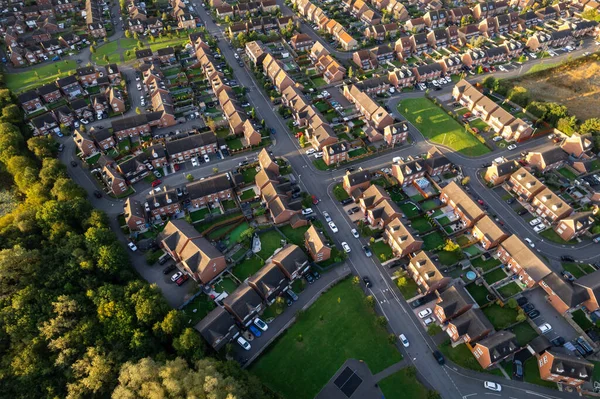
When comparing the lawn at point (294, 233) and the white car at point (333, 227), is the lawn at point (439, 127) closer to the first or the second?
the white car at point (333, 227)

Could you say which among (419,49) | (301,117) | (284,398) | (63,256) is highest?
(419,49)

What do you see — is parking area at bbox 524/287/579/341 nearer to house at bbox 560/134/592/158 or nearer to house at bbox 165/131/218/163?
house at bbox 560/134/592/158

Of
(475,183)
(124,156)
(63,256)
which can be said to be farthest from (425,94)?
(63,256)

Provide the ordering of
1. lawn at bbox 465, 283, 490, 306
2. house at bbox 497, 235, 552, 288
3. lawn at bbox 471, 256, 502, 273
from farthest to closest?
lawn at bbox 471, 256, 502, 273
lawn at bbox 465, 283, 490, 306
house at bbox 497, 235, 552, 288

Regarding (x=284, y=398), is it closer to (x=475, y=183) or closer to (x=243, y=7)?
(x=475, y=183)

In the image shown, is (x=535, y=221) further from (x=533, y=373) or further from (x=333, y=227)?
(x=333, y=227)

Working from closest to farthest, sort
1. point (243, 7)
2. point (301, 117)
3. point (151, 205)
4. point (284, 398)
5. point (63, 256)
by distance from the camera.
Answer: point (284, 398) → point (63, 256) → point (151, 205) → point (301, 117) → point (243, 7)

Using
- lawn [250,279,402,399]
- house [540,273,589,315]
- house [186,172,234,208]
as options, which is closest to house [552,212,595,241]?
house [540,273,589,315]
